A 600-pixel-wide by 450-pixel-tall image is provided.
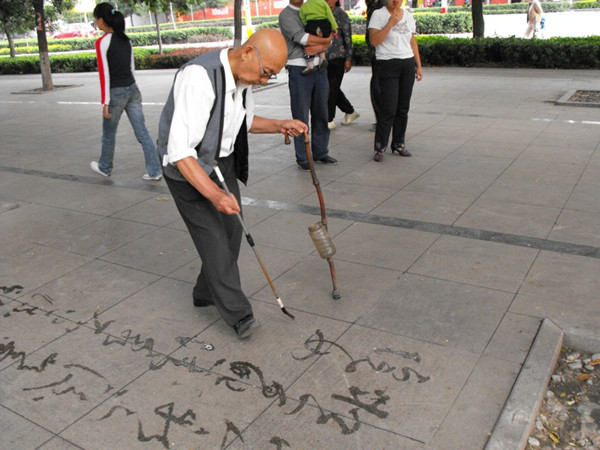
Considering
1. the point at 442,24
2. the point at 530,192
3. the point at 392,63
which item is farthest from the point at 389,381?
the point at 442,24

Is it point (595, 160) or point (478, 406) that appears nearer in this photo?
point (478, 406)

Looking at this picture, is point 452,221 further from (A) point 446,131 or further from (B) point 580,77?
(B) point 580,77

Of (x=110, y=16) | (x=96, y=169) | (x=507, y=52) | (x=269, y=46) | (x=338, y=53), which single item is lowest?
(x=96, y=169)

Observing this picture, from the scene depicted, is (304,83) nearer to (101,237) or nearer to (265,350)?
(101,237)

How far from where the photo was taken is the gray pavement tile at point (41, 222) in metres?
5.18

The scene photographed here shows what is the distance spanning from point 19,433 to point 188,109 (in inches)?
67.4

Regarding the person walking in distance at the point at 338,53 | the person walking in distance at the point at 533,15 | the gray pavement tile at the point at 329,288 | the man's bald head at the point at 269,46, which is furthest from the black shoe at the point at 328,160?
the person walking in distance at the point at 533,15

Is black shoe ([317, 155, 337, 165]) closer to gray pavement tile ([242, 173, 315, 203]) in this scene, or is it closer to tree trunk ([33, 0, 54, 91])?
gray pavement tile ([242, 173, 315, 203])

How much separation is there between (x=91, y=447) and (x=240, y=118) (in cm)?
176

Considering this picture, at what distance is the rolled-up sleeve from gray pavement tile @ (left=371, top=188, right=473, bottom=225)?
263 centimetres

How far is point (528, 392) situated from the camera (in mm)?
2773

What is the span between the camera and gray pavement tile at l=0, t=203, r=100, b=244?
518cm

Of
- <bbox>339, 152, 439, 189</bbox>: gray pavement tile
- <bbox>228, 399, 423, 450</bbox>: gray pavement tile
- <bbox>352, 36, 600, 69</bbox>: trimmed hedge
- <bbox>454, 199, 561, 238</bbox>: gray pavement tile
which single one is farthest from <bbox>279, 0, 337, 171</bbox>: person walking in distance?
<bbox>352, 36, 600, 69</bbox>: trimmed hedge

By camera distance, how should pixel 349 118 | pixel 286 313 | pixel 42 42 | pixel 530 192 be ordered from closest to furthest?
1. pixel 286 313
2. pixel 530 192
3. pixel 349 118
4. pixel 42 42
